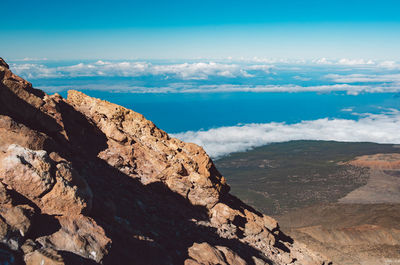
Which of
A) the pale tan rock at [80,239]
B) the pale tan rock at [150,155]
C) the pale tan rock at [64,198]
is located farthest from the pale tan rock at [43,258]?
the pale tan rock at [150,155]

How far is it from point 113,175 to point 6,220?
36.2 feet

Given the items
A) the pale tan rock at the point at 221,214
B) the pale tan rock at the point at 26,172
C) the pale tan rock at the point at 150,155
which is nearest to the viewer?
the pale tan rock at the point at 26,172

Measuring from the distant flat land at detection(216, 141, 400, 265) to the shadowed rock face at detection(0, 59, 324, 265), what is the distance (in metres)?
25.9

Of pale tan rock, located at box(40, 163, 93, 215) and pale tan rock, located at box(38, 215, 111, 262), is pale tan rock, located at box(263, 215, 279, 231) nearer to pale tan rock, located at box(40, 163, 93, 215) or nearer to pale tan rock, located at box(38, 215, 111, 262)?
pale tan rock, located at box(40, 163, 93, 215)

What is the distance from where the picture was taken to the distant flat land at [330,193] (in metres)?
49.8

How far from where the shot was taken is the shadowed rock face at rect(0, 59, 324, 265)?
28.1 ft

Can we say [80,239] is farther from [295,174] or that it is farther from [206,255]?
[295,174]

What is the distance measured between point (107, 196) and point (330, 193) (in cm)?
9780

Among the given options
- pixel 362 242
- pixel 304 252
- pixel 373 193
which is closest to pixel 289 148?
pixel 373 193

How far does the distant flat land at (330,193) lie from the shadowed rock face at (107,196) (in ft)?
85.0

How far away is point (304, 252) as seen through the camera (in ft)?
84.6

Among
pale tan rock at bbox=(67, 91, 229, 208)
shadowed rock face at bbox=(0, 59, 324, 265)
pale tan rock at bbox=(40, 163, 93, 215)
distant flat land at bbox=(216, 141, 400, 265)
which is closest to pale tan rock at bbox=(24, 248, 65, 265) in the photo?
shadowed rock face at bbox=(0, 59, 324, 265)

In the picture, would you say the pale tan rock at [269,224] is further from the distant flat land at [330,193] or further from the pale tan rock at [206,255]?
the distant flat land at [330,193]

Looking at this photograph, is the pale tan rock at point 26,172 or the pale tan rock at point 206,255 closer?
the pale tan rock at point 26,172
